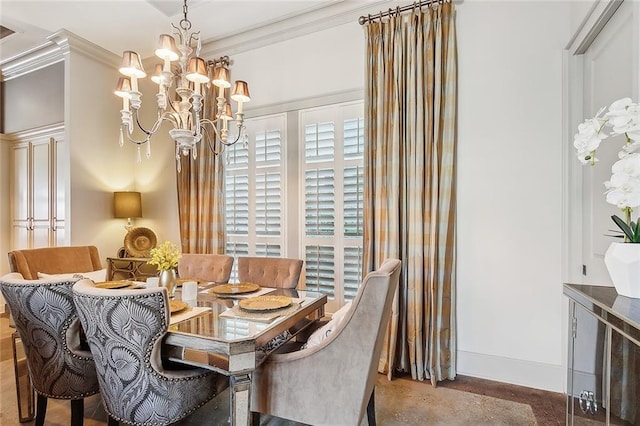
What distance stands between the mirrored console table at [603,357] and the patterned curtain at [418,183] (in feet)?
3.86

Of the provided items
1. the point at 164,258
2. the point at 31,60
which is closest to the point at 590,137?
the point at 164,258

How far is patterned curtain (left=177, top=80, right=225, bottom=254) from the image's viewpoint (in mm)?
3516

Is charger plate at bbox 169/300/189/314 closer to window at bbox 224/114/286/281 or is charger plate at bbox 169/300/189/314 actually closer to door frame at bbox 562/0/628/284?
window at bbox 224/114/286/281

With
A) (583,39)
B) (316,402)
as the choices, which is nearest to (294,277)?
(316,402)

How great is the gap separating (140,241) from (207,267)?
5.13ft

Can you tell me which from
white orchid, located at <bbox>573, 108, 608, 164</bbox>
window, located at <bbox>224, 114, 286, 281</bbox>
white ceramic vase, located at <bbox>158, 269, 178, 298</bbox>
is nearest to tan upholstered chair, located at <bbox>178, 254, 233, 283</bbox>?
white ceramic vase, located at <bbox>158, 269, 178, 298</bbox>

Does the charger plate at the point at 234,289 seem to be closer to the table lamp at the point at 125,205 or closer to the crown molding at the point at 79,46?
the table lamp at the point at 125,205

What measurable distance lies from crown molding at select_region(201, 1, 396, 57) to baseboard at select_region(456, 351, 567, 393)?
3.06m

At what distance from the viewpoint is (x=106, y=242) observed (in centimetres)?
388

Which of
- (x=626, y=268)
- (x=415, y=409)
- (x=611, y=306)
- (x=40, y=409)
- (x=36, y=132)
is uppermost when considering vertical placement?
(x=36, y=132)

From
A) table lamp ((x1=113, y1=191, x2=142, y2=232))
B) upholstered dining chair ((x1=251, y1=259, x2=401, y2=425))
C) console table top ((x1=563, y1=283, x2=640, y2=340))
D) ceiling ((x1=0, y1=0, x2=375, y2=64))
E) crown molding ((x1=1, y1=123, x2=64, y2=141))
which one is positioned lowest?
upholstered dining chair ((x1=251, y1=259, x2=401, y2=425))

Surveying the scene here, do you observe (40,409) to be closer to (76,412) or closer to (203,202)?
A: (76,412)

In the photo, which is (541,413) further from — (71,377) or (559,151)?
(71,377)

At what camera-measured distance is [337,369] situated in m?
1.45
